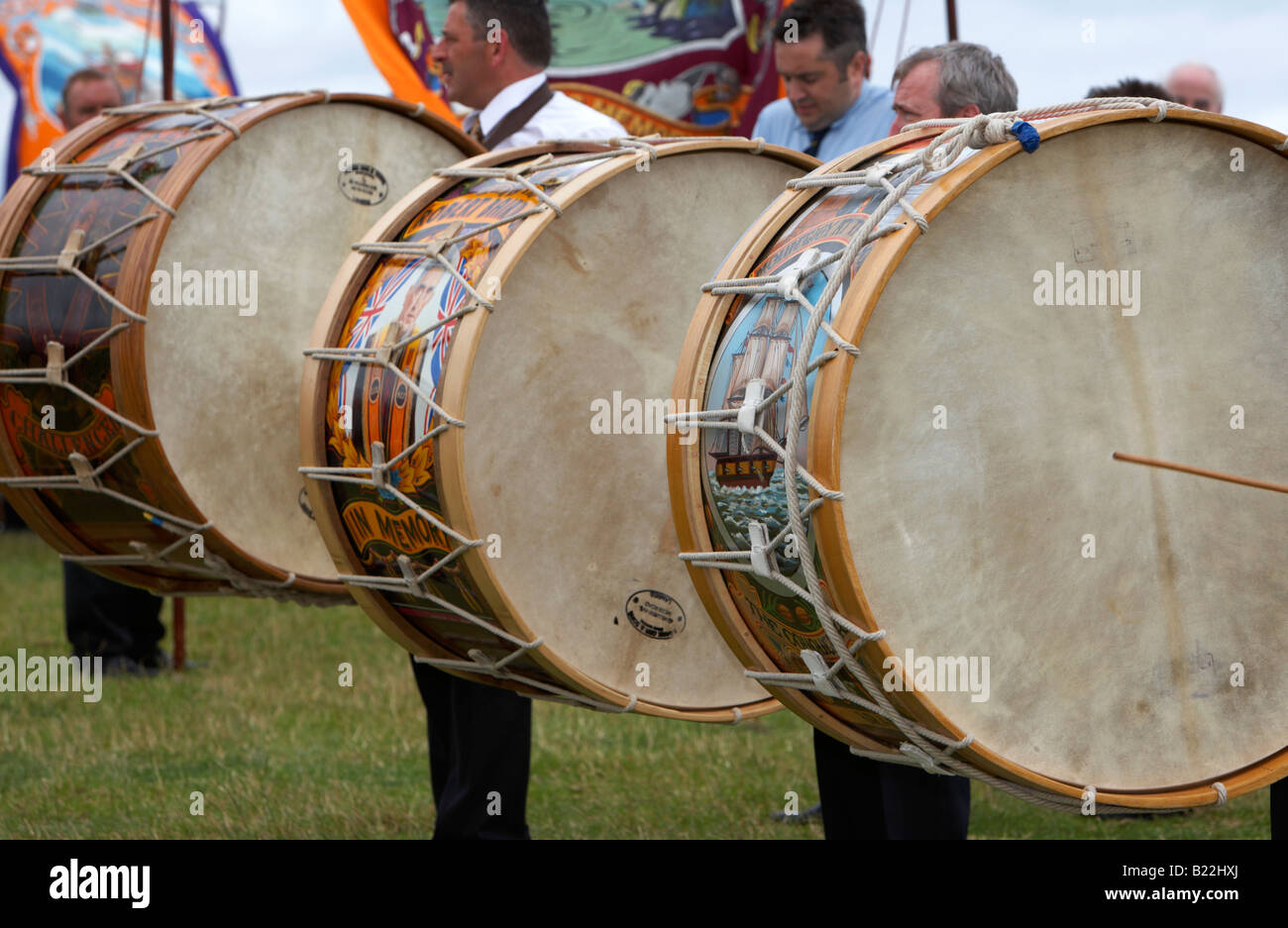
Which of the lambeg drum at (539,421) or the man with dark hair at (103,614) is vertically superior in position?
the lambeg drum at (539,421)

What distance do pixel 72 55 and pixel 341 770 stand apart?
742 centimetres

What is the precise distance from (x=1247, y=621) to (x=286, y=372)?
90.0 inches

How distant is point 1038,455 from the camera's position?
2.35 m

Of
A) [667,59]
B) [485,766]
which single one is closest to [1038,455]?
[485,766]

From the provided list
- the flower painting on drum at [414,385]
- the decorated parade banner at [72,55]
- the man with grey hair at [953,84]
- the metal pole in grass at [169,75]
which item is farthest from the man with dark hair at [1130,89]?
the decorated parade banner at [72,55]

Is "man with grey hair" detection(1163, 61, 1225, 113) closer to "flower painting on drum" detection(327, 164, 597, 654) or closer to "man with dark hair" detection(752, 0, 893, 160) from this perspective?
"man with dark hair" detection(752, 0, 893, 160)

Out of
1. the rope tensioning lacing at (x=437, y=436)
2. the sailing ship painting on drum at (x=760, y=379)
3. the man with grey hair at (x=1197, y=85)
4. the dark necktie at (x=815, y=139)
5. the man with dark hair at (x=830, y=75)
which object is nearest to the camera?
the sailing ship painting on drum at (x=760, y=379)

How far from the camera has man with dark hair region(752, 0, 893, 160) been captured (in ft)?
13.6

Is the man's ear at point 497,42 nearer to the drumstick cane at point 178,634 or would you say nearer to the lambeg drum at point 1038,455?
the lambeg drum at point 1038,455

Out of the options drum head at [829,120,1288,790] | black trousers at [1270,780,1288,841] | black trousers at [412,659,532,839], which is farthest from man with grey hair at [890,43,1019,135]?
black trousers at [412,659,532,839]

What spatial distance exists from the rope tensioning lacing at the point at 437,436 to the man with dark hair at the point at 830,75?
1.15 m

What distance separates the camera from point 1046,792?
2359mm

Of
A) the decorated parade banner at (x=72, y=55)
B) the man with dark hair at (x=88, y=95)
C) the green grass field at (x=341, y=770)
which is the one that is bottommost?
the green grass field at (x=341, y=770)

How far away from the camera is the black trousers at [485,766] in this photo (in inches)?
139
